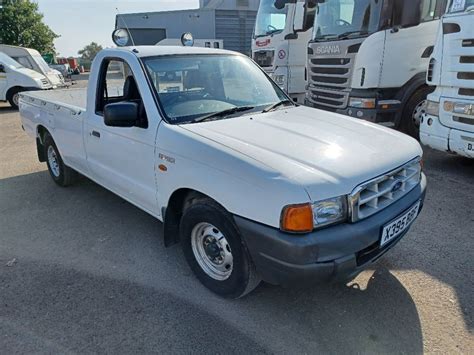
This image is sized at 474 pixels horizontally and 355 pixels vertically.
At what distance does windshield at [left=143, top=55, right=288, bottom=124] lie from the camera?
316 cm

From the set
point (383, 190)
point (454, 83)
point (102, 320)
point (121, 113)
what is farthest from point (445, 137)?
point (102, 320)

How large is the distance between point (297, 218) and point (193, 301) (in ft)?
3.92

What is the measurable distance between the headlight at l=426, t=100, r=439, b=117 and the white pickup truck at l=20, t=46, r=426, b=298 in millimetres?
2347

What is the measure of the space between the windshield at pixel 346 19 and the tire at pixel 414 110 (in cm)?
135

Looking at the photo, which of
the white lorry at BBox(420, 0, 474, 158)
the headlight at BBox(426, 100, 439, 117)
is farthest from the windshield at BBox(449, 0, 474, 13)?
the headlight at BBox(426, 100, 439, 117)

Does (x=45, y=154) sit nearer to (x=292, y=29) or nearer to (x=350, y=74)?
(x=350, y=74)

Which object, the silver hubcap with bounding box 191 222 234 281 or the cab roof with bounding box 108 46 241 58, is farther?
the cab roof with bounding box 108 46 241 58

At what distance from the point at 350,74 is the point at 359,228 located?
484 cm

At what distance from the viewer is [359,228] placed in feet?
7.48

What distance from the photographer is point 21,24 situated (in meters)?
33.9

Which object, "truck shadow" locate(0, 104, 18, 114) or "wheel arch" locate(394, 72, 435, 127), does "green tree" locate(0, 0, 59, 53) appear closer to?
"truck shadow" locate(0, 104, 18, 114)

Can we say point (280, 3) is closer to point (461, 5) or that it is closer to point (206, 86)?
point (461, 5)

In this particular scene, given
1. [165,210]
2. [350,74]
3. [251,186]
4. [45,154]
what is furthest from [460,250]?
[45,154]

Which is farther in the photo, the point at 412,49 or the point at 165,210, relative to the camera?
the point at 412,49
